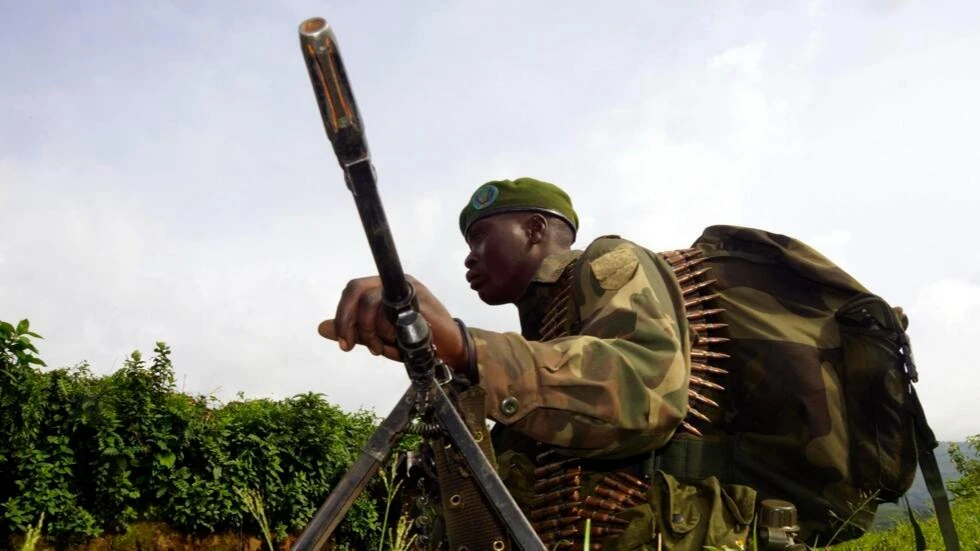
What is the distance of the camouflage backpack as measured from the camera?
10.9 feet

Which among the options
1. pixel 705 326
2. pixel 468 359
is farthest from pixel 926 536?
pixel 468 359

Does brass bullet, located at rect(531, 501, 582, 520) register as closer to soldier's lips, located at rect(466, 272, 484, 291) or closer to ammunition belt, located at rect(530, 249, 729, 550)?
ammunition belt, located at rect(530, 249, 729, 550)

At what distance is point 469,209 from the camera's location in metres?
4.86

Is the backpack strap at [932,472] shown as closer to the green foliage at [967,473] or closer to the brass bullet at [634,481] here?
the brass bullet at [634,481]

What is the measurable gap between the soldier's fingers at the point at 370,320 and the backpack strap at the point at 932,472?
243 centimetres

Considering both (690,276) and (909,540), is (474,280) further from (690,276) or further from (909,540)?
(909,540)

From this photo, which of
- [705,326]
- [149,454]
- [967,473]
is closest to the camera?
[705,326]

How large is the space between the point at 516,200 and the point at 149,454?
10.9 metres

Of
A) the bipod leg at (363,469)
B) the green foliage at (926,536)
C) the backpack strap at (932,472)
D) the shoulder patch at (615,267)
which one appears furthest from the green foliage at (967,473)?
the bipod leg at (363,469)

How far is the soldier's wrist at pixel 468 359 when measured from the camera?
2518 millimetres

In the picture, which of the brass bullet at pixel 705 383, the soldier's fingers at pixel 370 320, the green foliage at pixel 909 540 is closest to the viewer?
the soldier's fingers at pixel 370 320

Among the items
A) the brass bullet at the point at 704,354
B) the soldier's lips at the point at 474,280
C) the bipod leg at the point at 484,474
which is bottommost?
the bipod leg at the point at 484,474

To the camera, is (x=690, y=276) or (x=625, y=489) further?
(x=690, y=276)

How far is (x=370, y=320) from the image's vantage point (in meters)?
2.33
